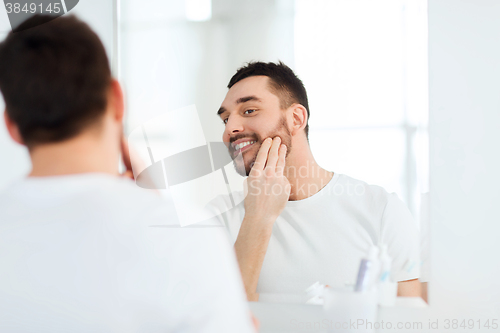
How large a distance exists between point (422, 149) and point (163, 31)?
737 mm

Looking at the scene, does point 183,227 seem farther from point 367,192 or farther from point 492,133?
point 492,133

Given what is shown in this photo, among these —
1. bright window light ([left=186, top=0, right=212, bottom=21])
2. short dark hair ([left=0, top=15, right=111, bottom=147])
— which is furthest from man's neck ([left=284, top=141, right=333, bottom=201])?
short dark hair ([left=0, top=15, right=111, bottom=147])

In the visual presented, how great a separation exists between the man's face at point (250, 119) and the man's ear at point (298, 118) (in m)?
0.02

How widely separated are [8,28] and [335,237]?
117cm

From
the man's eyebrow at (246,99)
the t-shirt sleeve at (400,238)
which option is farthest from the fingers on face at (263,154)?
the t-shirt sleeve at (400,238)

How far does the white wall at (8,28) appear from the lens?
3.52ft

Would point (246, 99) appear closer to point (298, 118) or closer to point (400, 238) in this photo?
point (298, 118)

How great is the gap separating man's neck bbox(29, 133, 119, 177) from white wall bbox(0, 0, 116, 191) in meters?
0.63

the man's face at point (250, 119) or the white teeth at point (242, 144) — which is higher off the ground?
the man's face at point (250, 119)

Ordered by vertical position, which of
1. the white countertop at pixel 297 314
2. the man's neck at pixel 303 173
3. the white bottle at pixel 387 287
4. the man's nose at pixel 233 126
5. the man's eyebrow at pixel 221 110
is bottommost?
the white countertop at pixel 297 314

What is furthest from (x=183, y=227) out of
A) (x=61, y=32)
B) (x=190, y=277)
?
(x=61, y=32)

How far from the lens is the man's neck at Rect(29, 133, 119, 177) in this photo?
48 cm

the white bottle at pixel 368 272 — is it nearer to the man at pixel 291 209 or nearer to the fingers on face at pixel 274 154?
the man at pixel 291 209

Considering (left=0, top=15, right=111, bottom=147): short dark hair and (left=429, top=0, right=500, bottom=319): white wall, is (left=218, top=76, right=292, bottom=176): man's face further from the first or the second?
(left=0, top=15, right=111, bottom=147): short dark hair
